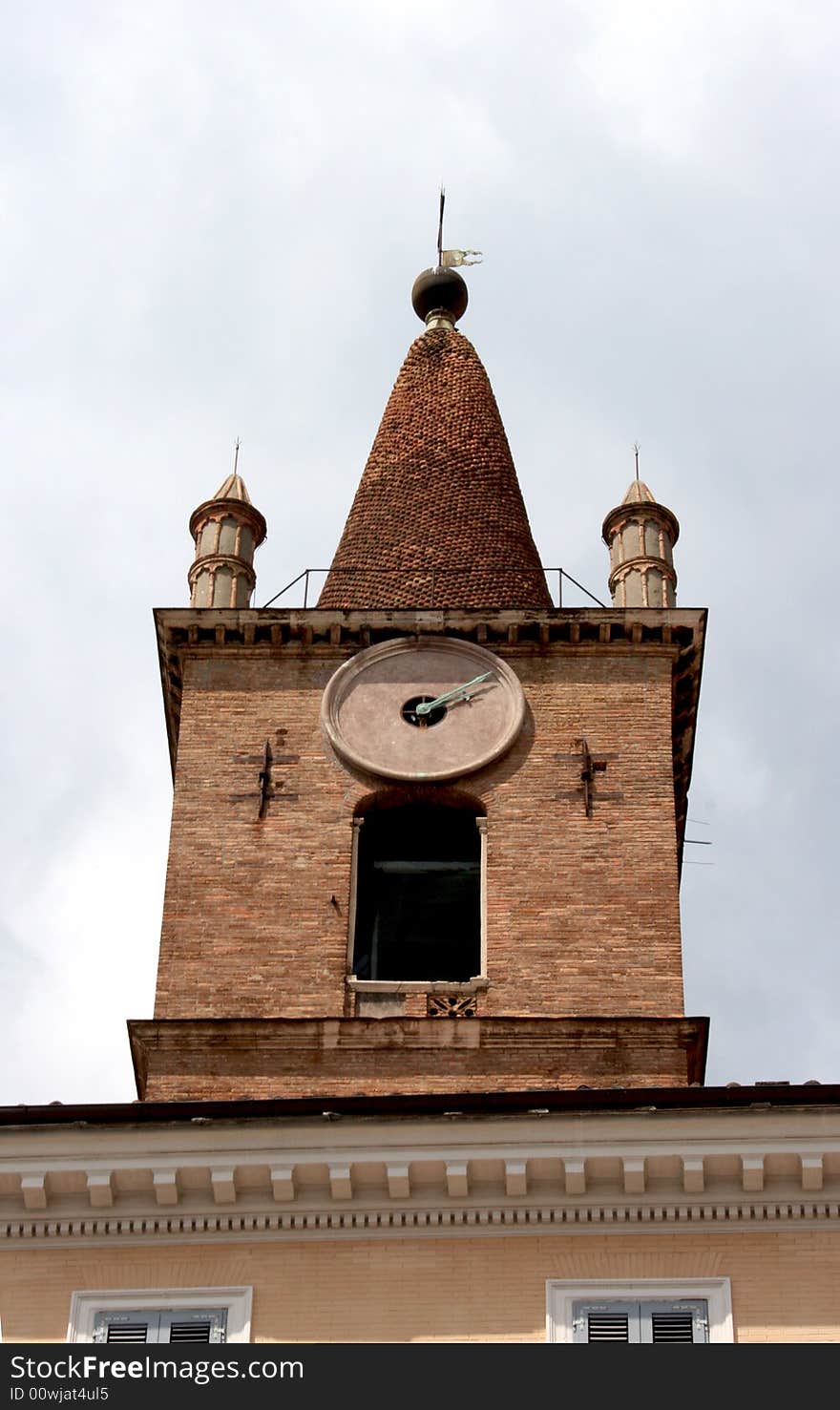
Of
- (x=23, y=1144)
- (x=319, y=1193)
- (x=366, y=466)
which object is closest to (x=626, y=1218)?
(x=319, y=1193)

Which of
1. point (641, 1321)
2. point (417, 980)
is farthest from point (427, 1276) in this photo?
point (417, 980)

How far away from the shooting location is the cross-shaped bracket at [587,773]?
28.1 m

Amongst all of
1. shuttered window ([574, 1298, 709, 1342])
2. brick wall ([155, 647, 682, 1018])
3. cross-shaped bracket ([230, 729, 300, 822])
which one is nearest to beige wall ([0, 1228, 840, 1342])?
shuttered window ([574, 1298, 709, 1342])

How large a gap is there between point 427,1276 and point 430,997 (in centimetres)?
635

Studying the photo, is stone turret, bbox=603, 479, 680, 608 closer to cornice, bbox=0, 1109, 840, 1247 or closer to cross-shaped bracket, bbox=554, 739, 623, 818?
cross-shaped bracket, bbox=554, 739, 623, 818

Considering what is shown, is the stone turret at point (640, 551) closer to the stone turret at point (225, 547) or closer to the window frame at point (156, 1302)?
the stone turret at point (225, 547)

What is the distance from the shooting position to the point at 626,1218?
20.3 meters

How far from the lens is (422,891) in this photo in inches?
1148

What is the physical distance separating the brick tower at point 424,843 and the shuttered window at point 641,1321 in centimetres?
531

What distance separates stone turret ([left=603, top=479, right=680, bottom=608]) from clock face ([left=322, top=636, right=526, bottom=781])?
2262 millimetres

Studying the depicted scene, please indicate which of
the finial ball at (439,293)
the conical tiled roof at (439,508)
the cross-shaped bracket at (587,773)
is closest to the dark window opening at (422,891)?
the cross-shaped bracket at (587,773)

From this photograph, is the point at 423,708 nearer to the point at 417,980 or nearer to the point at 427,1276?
the point at 417,980
